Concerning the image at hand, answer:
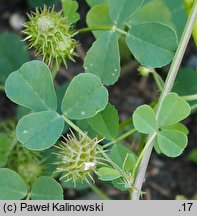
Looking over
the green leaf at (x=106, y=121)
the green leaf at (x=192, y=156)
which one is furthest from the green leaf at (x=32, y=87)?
the green leaf at (x=192, y=156)

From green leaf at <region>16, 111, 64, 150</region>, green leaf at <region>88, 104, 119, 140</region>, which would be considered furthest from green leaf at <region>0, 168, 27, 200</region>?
green leaf at <region>88, 104, 119, 140</region>

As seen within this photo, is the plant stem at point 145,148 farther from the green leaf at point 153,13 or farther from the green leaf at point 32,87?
the green leaf at point 153,13

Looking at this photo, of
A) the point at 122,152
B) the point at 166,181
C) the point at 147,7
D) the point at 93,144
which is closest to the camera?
the point at 93,144

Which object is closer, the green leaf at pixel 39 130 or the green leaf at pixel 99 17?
the green leaf at pixel 39 130

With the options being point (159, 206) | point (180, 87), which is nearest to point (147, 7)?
point (180, 87)

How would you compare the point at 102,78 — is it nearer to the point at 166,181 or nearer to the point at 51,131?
the point at 51,131

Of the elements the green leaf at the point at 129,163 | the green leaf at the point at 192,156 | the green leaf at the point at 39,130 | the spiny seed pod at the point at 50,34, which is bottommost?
the green leaf at the point at 192,156
